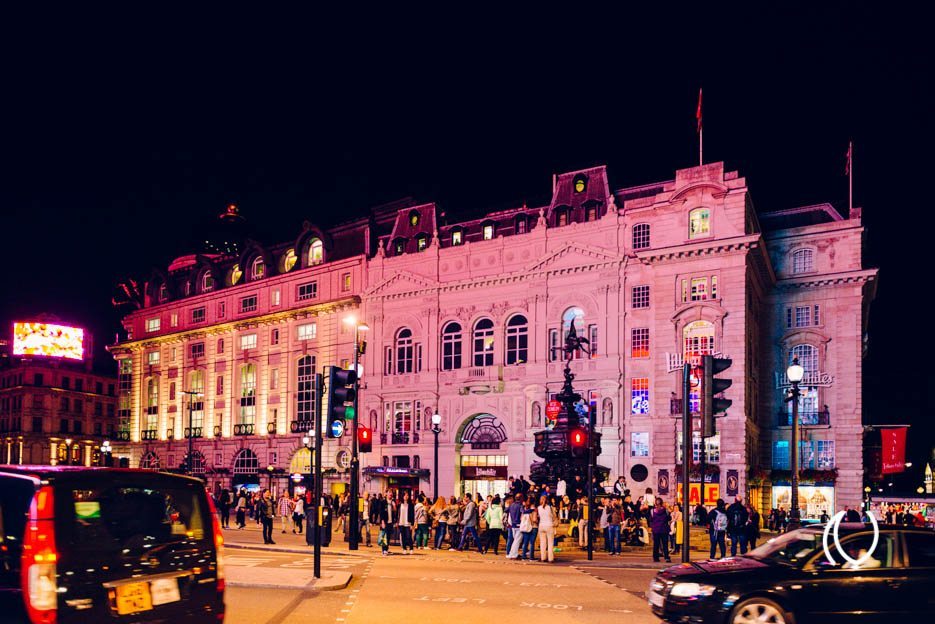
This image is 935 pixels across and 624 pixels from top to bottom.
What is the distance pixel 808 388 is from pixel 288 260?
127ft

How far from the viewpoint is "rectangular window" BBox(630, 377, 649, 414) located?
4916 centimetres

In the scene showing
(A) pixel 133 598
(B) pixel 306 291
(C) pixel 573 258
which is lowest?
(A) pixel 133 598

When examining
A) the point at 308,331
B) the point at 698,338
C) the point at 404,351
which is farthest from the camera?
the point at 308,331

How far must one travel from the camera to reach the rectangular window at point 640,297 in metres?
50.0

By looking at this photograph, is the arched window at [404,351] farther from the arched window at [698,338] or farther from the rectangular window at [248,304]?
the arched window at [698,338]

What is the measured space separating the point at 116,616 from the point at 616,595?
10018mm

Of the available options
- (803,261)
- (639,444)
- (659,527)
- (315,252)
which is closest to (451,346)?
(639,444)

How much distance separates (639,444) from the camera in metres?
49.0

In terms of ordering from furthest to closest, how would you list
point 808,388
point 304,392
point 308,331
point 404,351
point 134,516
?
point 308,331 < point 304,392 < point 404,351 < point 808,388 < point 134,516

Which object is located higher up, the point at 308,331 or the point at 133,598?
the point at 308,331

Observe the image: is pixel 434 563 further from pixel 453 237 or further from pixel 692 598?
pixel 453 237

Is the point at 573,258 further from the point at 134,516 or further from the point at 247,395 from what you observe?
the point at 134,516

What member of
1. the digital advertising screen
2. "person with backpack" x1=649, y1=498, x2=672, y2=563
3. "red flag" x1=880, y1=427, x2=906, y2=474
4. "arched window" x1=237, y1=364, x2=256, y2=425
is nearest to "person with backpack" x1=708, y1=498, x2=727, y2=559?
"person with backpack" x1=649, y1=498, x2=672, y2=563

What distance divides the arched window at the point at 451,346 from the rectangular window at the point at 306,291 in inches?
478
